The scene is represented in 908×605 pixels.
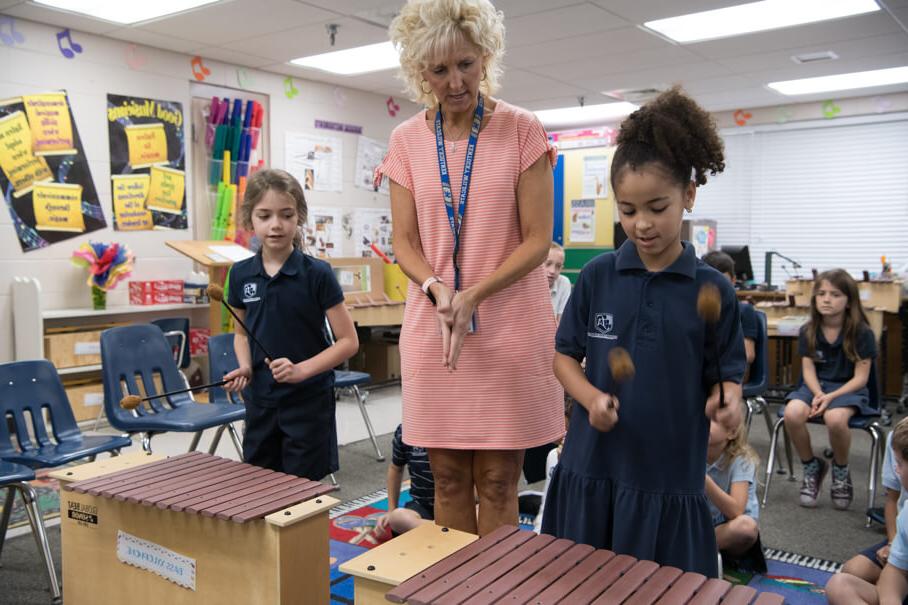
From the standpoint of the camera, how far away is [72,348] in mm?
5168

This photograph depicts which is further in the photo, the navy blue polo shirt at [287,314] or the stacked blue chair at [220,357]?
the stacked blue chair at [220,357]

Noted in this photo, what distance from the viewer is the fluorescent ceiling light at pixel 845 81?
7.16 meters

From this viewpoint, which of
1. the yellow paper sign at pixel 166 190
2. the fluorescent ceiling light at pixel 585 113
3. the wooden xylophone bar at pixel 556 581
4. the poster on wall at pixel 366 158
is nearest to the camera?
the wooden xylophone bar at pixel 556 581

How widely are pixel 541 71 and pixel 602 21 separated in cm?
161

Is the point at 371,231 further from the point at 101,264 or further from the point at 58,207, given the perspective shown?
the point at 58,207

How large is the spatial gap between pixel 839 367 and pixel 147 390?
353 centimetres

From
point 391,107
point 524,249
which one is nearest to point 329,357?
point 524,249

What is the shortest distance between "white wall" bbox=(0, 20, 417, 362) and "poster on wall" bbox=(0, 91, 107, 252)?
2.3 inches

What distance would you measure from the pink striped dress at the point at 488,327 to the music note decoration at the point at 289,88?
221 inches

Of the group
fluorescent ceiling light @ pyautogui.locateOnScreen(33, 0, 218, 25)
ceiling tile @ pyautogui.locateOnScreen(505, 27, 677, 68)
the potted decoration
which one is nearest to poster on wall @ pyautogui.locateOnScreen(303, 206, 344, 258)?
the potted decoration

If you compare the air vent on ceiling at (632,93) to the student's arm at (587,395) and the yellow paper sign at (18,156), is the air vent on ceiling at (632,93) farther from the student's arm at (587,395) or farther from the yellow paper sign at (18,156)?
the student's arm at (587,395)

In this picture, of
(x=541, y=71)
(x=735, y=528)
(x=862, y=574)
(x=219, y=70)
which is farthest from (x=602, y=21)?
(x=862, y=574)


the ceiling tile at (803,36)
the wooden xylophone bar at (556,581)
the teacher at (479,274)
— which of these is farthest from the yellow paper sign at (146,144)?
the wooden xylophone bar at (556,581)

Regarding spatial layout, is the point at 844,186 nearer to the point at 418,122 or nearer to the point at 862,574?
the point at 862,574
